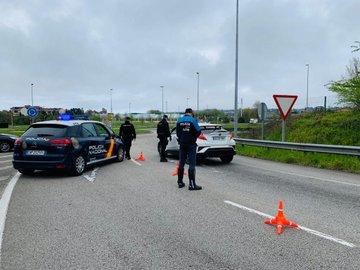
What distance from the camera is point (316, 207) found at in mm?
7887

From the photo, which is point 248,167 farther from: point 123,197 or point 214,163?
point 123,197

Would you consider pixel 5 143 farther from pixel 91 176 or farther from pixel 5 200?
pixel 5 200

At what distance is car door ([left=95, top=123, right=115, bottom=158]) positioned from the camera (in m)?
14.1

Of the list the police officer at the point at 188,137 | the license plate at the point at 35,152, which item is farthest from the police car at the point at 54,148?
the police officer at the point at 188,137

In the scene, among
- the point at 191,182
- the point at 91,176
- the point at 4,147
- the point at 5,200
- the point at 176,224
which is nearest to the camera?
the point at 176,224

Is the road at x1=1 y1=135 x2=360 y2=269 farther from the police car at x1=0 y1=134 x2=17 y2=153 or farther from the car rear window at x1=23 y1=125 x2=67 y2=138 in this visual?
the police car at x1=0 y1=134 x2=17 y2=153

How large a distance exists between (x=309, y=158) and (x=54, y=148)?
953cm

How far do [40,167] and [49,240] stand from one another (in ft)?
20.1

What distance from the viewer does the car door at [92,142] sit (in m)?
12.8

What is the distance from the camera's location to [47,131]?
38.9 feet

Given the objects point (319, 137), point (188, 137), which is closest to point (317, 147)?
point (188, 137)

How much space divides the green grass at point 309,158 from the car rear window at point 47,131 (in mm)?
8906

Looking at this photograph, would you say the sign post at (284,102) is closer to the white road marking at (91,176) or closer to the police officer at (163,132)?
the police officer at (163,132)

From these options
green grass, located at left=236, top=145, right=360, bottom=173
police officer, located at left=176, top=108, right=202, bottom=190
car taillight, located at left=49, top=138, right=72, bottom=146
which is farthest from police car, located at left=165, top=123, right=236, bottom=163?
car taillight, located at left=49, top=138, right=72, bottom=146
